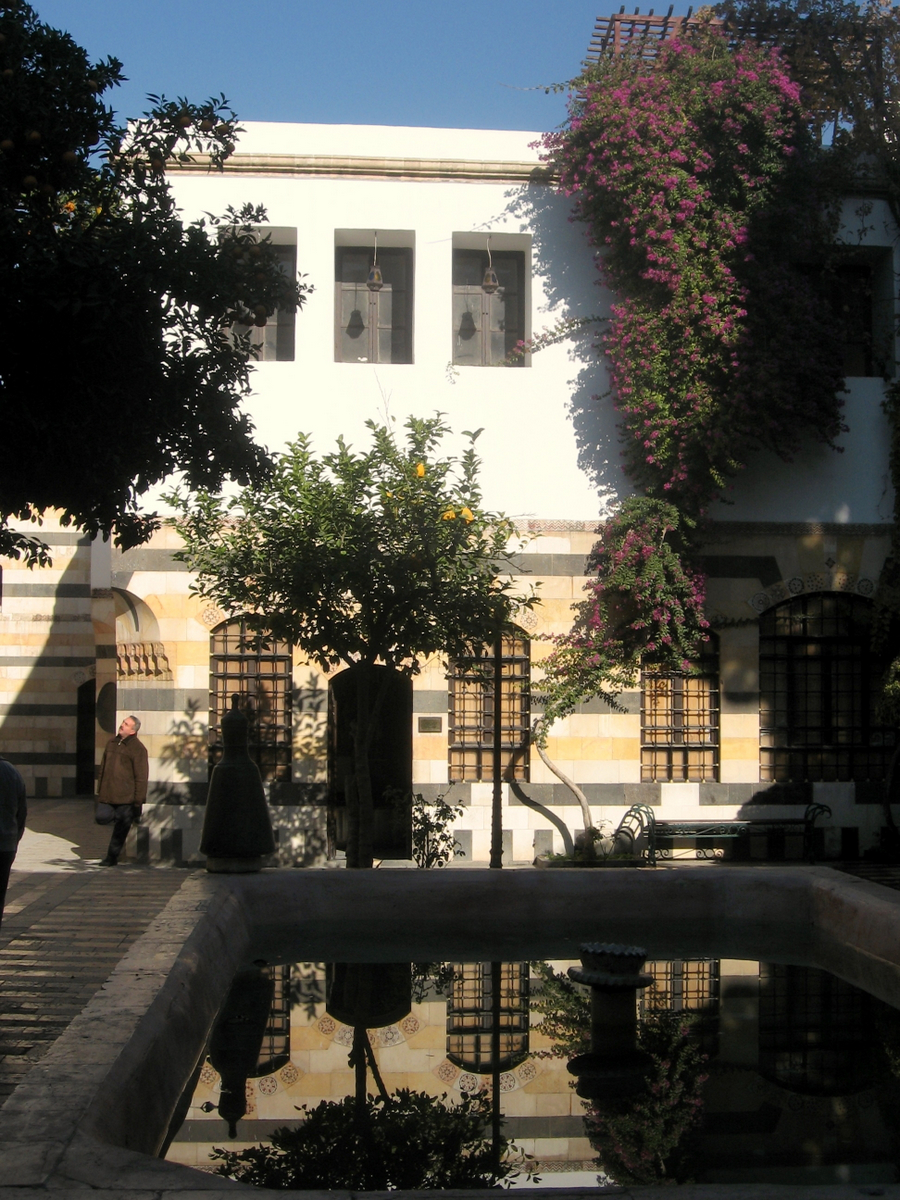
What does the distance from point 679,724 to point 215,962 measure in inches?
351

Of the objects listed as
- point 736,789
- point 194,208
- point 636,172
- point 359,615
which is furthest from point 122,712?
point 636,172

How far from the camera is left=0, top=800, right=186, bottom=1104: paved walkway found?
589 centimetres

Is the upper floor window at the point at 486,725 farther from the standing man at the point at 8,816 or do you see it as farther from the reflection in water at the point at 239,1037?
the standing man at the point at 8,816

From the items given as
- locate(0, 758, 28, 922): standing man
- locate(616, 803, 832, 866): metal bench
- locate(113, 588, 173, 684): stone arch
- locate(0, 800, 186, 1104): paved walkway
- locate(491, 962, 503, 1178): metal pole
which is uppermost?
locate(113, 588, 173, 684): stone arch

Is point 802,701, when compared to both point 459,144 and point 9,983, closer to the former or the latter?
point 459,144

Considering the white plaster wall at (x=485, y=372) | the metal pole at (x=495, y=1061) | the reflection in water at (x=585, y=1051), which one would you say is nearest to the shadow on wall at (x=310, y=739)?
the white plaster wall at (x=485, y=372)

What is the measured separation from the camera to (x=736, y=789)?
15469 mm

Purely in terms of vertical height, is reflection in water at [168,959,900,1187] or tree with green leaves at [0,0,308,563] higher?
tree with green leaves at [0,0,308,563]

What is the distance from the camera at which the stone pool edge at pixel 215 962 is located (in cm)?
415

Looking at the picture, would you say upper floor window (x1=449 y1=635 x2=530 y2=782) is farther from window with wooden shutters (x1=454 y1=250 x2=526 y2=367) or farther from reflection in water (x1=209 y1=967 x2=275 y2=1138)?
reflection in water (x1=209 y1=967 x2=275 y2=1138)

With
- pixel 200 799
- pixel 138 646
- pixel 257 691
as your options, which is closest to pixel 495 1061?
pixel 200 799

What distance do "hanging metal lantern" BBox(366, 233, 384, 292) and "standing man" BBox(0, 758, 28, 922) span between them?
382 inches

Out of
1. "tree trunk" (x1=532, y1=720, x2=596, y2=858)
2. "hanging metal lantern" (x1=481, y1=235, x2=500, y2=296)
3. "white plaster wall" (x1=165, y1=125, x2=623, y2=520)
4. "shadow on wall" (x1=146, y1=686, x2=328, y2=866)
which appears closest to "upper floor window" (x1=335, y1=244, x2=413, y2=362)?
"white plaster wall" (x1=165, y1=125, x2=623, y2=520)

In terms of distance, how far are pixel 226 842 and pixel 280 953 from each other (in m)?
0.91
